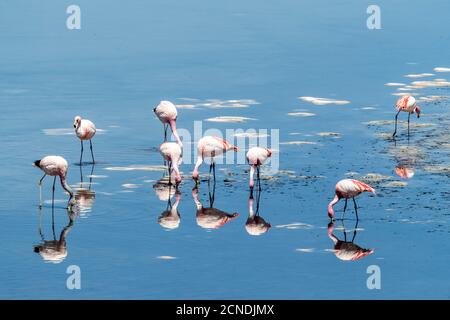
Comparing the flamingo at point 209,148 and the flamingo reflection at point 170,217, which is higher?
the flamingo at point 209,148

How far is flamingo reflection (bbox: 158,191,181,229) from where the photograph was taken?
16.3 metres

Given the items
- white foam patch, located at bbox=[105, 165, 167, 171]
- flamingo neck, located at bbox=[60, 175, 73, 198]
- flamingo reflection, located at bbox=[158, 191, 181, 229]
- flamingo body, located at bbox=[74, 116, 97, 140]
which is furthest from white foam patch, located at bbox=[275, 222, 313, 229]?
flamingo body, located at bbox=[74, 116, 97, 140]

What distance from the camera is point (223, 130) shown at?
2091 cm

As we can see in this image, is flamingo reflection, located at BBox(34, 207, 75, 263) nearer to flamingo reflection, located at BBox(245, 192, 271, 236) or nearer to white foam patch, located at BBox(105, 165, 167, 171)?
flamingo reflection, located at BBox(245, 192, 271, 236)

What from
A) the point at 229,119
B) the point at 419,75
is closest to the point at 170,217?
the point at 229,119

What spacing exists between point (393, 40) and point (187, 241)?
14.8 meters

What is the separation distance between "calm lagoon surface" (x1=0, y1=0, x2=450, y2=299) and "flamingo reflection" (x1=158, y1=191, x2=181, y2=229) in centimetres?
6

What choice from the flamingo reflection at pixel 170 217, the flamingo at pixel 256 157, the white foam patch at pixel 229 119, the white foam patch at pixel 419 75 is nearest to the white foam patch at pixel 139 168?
the flamingo reflection at pixel 170 217

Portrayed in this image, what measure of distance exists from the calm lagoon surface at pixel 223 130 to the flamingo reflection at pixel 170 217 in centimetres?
6

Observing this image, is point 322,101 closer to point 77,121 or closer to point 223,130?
point 223,130

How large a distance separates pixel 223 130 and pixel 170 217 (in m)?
4.48

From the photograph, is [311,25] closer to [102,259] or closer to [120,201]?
[120,201]

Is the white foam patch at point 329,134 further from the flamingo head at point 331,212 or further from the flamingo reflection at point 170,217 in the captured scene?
the flamingo head at point 331,212

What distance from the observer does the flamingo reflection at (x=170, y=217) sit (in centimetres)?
1633
